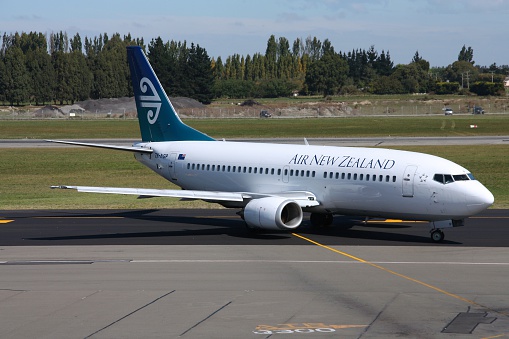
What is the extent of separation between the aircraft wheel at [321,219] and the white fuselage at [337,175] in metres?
1.68

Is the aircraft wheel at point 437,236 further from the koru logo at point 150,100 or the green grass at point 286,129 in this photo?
the green grass at point 286,129

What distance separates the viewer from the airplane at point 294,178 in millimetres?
35750

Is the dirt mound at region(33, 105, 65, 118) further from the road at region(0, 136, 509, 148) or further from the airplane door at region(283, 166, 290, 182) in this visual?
the airplane door at region(283, 166, 290, 182)

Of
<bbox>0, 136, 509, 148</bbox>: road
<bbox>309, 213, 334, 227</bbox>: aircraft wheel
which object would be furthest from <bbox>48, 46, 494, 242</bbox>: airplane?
<bbox>0, 136, 509, 148</bbox>: road

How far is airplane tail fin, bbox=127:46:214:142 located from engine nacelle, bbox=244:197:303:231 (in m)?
8.90

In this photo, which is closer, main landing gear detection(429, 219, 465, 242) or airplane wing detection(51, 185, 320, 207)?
main landing gear detection(429, 219, 465, 242)

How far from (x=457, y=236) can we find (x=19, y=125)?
119964mm

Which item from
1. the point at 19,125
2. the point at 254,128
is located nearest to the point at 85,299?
the point at 254,128

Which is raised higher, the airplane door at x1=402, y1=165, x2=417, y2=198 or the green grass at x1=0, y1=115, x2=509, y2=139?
the airplane door at x1=402, y1=165, x2=417, y2=198

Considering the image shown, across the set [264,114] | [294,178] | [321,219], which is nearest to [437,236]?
[321,219]

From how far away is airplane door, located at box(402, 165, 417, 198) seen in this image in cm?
3600

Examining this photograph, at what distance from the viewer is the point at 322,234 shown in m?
39.3

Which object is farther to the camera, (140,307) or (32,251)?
(32,251)

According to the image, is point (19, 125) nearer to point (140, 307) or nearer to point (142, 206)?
point (142, 206)
